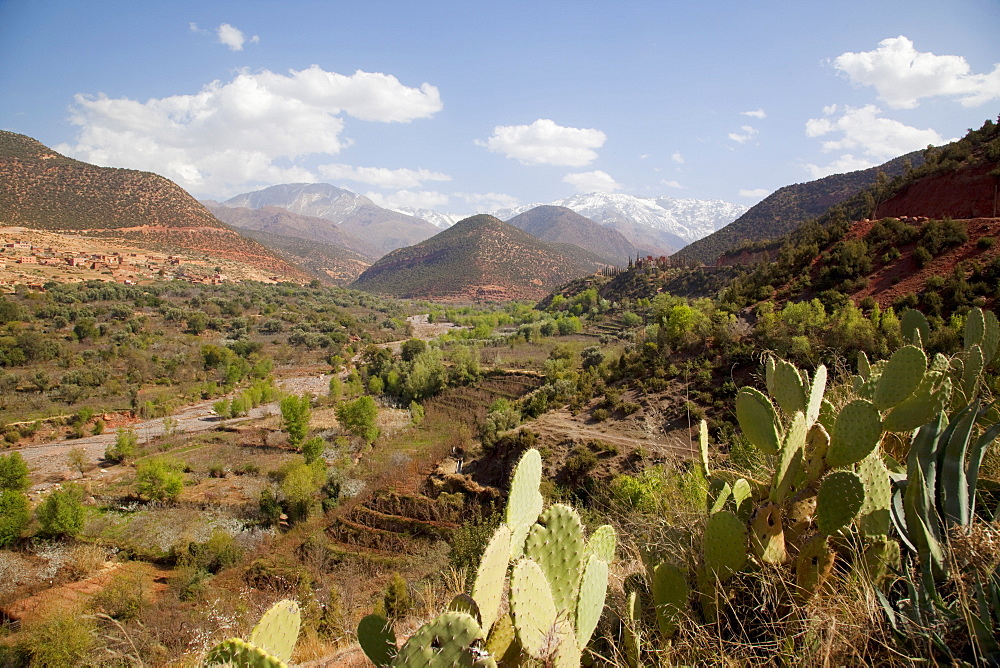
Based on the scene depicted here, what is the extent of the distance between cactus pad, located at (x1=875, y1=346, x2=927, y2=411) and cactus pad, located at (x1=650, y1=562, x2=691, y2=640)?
174 centimetres

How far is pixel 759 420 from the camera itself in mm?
2674

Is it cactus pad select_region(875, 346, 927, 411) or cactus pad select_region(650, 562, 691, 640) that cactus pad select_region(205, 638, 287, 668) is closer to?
cactus pad select_region(650, 562, 691, 640)

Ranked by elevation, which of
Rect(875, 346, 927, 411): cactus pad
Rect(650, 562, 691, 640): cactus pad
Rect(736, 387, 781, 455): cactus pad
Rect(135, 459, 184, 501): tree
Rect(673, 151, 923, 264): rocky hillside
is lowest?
Rect(135, 459, 184, 501): tree

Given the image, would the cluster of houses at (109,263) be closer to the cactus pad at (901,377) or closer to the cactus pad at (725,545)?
the cactus pad at (725,545)

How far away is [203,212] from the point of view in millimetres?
73562

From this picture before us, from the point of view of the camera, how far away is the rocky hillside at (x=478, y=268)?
93.4m

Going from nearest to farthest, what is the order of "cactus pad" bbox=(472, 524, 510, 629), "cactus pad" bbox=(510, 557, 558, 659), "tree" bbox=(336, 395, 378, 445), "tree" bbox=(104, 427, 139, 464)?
1. "cactus pad" bbox=(510, 557, 558, 659)
2. "cactus pad" bbox=(472, 524, 510, 629)
3. "tree" bbox=(104, 427, 139, 464)
4. "tree" bbox=(336, 395, 378, 445)

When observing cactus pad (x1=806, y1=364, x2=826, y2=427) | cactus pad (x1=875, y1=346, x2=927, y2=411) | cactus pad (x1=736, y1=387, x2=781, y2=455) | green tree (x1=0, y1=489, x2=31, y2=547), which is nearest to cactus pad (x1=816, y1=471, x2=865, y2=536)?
cactus pad (x1=736, y1=387, x2=781, y2=455)

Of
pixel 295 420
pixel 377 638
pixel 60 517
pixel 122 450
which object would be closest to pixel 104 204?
pixel 122 450

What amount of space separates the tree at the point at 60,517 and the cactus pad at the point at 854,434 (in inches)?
807

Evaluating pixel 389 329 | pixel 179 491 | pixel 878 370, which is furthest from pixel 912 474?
pixel 389 329

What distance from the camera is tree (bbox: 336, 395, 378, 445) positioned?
24.7 m

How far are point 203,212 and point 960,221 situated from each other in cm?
8592

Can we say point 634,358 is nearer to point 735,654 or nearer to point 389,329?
point 735,654
